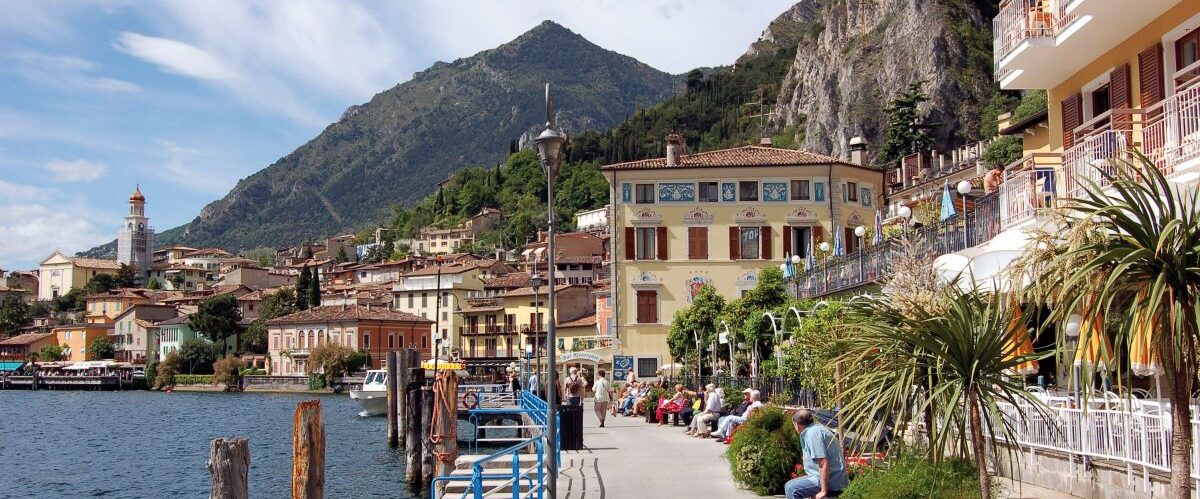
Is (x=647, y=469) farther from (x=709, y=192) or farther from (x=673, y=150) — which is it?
(x=673, y=150)

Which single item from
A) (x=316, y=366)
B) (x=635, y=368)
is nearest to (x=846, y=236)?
(x=635, y=368)

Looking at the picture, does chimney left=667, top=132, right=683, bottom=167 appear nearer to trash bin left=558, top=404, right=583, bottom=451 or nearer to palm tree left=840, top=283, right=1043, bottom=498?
trash bin left=558, top=404, right=583, bottom=451

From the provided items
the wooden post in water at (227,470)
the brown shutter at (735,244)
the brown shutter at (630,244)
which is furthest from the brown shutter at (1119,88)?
the brown shutter at (630,244)

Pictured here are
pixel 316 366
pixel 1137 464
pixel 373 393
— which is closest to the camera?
pixel 1137 464

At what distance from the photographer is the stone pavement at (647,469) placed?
16047 mm

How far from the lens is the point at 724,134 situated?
7520 inches

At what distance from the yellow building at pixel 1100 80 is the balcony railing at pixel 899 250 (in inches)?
71.8

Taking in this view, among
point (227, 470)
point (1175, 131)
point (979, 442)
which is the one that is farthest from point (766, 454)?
point (227, 470)

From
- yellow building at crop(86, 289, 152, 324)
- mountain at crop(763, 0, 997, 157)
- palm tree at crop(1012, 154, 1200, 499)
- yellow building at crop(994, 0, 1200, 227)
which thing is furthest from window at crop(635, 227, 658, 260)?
yellow building at crop(86, 289, 152, 324)

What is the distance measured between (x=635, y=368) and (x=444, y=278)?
2801 inches

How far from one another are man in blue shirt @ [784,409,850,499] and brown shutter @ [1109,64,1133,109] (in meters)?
6.36

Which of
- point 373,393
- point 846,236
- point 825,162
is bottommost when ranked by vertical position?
point 373,393

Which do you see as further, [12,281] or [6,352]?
[12,281]

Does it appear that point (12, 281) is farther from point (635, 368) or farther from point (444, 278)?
point (635, 368)
